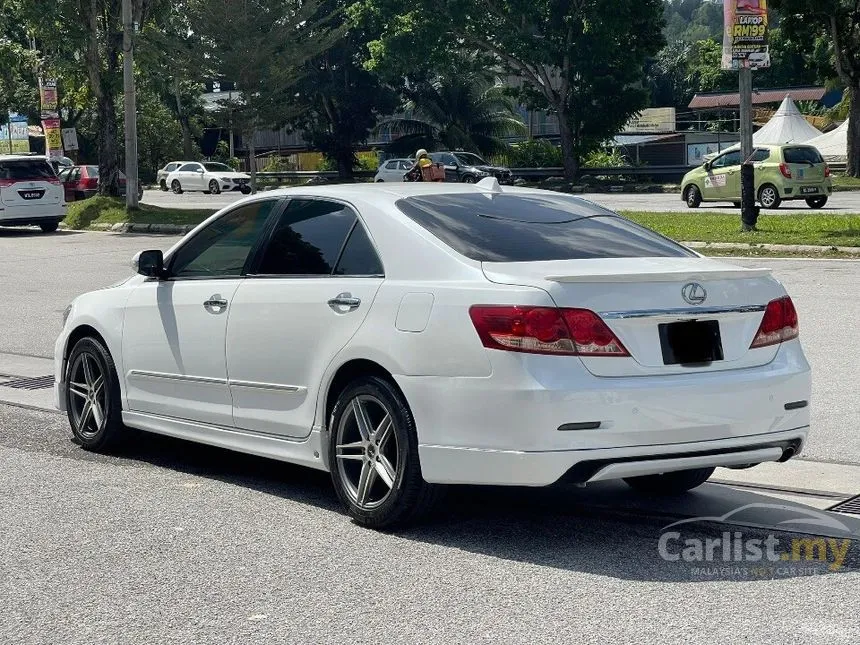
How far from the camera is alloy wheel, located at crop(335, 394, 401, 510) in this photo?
6.06 metres

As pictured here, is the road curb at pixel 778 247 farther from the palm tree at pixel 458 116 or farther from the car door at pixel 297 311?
the palm tree at pixel 458 116

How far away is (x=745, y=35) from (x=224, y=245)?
52.2 ft

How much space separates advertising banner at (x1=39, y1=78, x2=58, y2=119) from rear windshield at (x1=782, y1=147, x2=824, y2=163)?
20710mm

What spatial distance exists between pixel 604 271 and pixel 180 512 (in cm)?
238

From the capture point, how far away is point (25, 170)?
31.9 meters

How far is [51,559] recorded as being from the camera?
18.9 feet

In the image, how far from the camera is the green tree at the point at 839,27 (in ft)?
139

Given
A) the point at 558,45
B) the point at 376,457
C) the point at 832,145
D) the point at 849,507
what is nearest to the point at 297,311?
the point at 376,457

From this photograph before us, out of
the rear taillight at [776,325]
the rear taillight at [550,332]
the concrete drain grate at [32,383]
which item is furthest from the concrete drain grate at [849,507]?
the concrete drain grate at [32,383]

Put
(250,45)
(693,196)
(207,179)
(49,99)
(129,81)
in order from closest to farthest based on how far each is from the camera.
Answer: (129,81), (693,196), (49,99), (250,45), (207,179)

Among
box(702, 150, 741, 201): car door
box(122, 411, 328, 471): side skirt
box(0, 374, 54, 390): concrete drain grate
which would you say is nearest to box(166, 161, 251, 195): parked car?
box(702, 150, 741, 201): car door

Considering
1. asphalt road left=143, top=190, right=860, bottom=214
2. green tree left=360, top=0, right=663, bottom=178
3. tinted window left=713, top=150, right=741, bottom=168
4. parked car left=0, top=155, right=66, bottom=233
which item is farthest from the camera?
green tree left=360, top=0, right=663, bottom=178

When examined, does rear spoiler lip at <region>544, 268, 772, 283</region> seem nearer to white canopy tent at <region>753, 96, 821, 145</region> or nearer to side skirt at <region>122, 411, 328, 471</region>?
side skirt at <region>122, 411, 328, 471</region>

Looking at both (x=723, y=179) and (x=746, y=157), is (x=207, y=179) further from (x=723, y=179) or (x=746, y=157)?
(x=746, y=157)
